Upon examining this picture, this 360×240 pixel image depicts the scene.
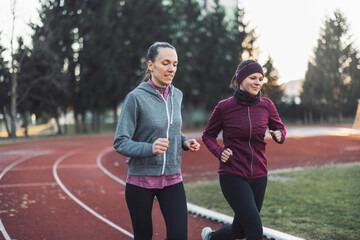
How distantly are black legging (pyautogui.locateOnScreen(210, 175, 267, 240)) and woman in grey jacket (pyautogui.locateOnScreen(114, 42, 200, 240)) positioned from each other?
622mm

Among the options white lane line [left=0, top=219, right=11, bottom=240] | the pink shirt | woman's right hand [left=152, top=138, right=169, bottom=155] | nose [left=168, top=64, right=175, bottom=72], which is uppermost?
nose [left=168, top=64, right=175, bottom=72]

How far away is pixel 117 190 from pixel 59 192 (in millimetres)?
1374

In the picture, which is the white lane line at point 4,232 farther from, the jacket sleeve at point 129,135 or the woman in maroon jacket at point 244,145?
the jacket sleeve at point 129,135

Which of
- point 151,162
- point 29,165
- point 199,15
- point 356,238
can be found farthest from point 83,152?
point 199,15

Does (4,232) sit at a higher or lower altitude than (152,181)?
lower

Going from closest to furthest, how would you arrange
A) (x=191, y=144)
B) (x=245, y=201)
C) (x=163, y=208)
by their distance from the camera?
(x=163, y=208)
(x=191, y=144)
(x=245, y=201)

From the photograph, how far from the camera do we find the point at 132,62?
126 feet

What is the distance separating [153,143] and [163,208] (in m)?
0.55

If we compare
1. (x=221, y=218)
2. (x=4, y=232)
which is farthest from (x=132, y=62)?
(x=221, y=218)

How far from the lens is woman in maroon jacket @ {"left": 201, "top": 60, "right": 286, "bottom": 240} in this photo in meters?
3.29

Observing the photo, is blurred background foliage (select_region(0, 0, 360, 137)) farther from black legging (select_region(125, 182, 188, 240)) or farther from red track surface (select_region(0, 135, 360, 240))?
black legging (select_region(125, 182, 188, 240))

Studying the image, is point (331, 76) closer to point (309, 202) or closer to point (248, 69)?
point (309, 202)

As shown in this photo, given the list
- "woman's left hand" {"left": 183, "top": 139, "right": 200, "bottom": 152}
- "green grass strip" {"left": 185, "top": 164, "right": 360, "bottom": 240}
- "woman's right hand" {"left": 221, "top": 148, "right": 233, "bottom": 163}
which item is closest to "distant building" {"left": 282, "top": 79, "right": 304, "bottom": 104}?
"green grass strip" {"left": 185, "top": 164, "right": 360, "bottom": 240}

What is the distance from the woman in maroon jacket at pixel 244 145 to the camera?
3295mm
